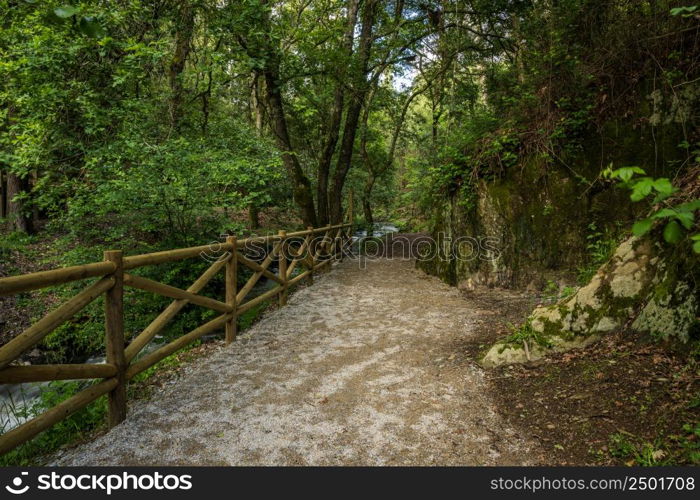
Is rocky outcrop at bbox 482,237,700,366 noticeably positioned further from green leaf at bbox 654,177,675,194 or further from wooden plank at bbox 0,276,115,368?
wooden plank at bbox 0,276,115,368

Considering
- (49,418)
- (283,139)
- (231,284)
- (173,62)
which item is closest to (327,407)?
(49,418)

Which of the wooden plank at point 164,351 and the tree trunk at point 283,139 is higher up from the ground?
the tree trunk at point 283,139

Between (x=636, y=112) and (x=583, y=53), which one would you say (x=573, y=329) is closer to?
(x=636, y=112)

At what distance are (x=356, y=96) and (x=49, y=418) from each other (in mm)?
10588

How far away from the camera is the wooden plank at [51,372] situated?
2.35m

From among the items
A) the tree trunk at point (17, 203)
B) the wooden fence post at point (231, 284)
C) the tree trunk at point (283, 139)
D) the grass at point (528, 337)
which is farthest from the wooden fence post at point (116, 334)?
the tree trunk at point (17, 203)

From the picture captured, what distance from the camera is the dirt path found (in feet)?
8.96

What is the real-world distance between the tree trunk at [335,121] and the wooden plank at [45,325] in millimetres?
8647

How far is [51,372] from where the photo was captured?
103 inches

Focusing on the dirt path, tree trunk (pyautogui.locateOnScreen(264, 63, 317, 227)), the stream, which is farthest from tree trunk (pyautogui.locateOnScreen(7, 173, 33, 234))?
the dirt path

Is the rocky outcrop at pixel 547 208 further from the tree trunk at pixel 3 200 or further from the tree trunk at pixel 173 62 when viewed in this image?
the tree trunk at pixel 3 200
